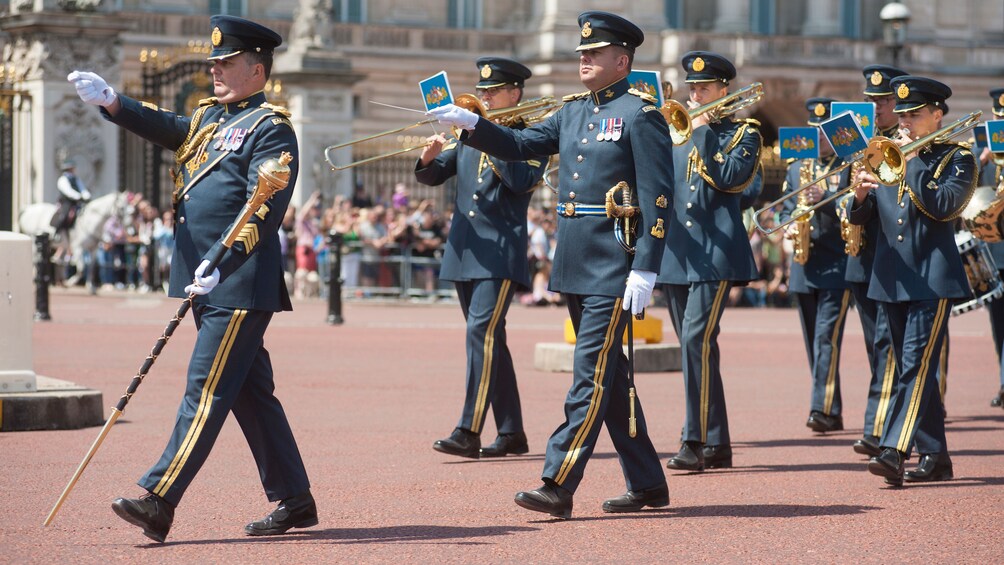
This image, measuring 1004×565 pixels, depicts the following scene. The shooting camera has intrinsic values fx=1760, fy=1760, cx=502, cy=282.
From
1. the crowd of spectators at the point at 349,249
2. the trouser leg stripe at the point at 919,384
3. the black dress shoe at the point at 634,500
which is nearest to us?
the black dress shoe at the point at 634,500

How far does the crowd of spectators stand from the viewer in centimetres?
2353

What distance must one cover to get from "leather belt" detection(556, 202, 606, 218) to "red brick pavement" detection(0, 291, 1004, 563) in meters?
1.24

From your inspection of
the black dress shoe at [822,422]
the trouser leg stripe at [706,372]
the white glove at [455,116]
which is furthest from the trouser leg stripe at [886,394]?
the white glove at [455,116]

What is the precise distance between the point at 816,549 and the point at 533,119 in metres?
3.82

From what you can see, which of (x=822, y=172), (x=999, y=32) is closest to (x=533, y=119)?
(x=822, y=172)

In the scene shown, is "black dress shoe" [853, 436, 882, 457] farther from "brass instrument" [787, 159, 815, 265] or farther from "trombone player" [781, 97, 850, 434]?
"brass instrument" [787, 159, 815, 265]

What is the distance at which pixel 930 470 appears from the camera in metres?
8.23

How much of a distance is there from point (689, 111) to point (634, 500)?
2.40 meters

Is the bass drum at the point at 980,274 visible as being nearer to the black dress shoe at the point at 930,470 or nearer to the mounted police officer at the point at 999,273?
the mounted police officer at the point at 999,273

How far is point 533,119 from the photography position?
972 cm

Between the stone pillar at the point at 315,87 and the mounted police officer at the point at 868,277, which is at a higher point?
the mounted police officer at the point at 868,277

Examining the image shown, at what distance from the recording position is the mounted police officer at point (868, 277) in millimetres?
9180

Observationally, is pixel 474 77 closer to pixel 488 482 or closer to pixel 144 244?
pixel 144 244

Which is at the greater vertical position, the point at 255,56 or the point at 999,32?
the point at 255,56
